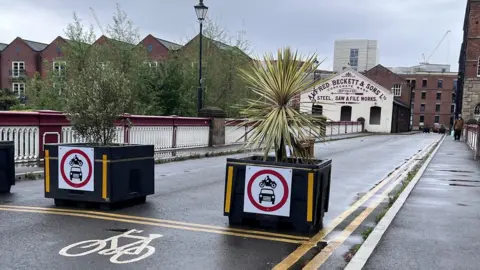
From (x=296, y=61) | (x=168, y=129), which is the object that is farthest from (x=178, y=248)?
(x=168, y=129)

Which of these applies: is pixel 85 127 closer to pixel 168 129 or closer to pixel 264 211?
pixel 264 211

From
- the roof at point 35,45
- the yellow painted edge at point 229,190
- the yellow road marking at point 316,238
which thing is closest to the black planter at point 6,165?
the yellow painted edge at point 229,190

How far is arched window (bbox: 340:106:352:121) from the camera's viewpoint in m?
62.5

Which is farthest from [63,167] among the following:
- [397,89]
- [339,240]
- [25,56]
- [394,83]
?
[397,89]

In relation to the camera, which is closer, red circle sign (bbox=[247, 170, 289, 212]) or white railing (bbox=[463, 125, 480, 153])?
red circle sign (bbox=[247, 170, 289, 212])

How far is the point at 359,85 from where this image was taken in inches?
2409

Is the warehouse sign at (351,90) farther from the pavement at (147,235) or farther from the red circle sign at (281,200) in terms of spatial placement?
the red circle sign at (281,200)

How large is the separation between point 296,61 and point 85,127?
3975 mm

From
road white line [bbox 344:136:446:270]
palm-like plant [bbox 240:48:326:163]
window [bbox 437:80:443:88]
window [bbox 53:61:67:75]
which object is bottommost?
road white line [bbox 344:136:446:270]

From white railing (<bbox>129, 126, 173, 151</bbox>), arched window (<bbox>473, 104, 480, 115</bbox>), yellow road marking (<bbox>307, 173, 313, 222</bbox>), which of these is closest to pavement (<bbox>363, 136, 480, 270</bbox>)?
yellow road marking (<bbox>307, 173, 313, 222</bbox>)

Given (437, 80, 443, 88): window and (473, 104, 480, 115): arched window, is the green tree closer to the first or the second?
(473, 104, 480, 115): arched window

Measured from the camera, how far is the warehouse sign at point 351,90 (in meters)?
60.7

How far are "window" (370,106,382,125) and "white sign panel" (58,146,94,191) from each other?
57.6m

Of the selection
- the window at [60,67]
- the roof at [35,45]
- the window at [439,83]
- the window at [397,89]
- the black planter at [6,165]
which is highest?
the roof at [35,45]
